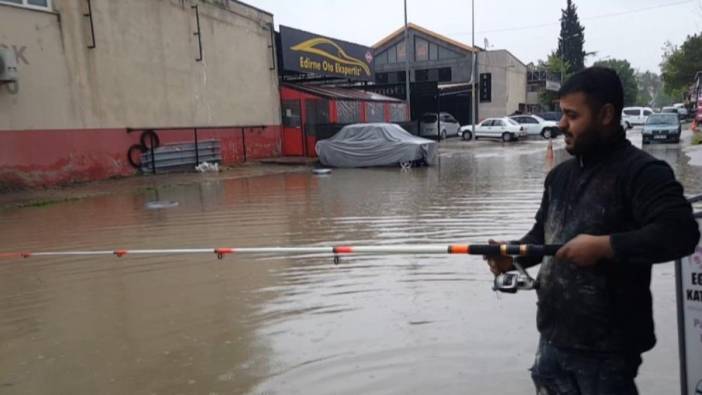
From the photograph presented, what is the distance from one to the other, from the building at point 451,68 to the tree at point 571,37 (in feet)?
117

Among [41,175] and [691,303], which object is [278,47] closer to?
[41,175]

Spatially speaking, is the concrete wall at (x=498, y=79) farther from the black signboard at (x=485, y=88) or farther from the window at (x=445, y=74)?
the black signboard at (x=485, y=88)

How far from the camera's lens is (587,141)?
187cm

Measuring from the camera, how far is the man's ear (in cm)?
185

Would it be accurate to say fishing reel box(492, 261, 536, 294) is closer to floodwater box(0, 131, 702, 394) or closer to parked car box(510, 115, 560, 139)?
floodwater box(0, 131, 702, 394)

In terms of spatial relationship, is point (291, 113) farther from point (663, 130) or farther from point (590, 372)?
point (590, 372)

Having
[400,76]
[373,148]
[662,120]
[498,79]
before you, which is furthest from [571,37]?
[373,148]

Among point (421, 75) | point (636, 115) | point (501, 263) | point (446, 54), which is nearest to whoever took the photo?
point (501, 263)

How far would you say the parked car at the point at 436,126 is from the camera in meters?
35.6

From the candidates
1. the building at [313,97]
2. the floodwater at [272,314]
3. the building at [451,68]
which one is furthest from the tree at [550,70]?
the floodwater at [272,314]

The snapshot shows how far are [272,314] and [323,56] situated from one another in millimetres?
23023

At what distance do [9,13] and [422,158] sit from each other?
11.9 metres

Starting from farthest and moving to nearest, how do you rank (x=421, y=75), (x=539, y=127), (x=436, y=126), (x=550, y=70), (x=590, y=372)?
(x=550, y=70) < (x=421, y=75) < (x=436, y=126) < (x=539, y=127) < (x=590, y=372)

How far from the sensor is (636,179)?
5.61ft
